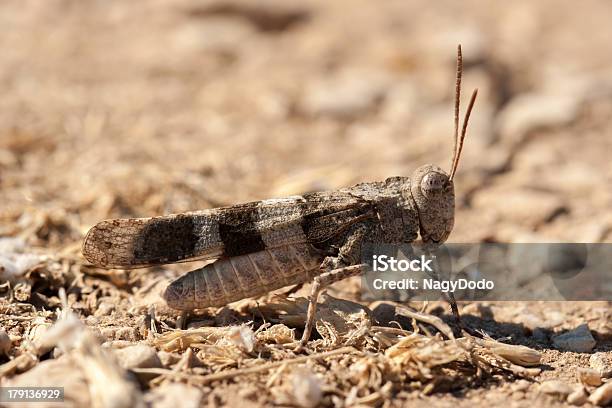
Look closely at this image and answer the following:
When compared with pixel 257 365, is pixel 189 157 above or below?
above

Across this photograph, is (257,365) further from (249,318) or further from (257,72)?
(257,72)

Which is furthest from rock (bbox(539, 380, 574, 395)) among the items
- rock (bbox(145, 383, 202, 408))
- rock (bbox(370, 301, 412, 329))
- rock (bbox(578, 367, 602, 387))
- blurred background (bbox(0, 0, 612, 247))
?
blurred background (bbox(0, 0, 612, 247))

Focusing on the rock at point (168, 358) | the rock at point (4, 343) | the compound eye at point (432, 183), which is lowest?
the rock at point (168, 358)

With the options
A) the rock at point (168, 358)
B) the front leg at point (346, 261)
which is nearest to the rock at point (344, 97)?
the front leg at point (346, 261)

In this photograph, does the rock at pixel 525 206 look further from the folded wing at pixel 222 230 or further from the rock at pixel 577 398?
the rock at pixel 577 398

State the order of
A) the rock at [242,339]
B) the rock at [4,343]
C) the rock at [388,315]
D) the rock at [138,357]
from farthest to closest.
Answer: the rock at [388,315], the rock at [242,339], the rock at [4,343], the rock at [138,357]

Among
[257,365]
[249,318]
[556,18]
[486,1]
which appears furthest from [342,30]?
[257,365]

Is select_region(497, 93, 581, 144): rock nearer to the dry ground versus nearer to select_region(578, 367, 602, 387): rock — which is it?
the dry ground
